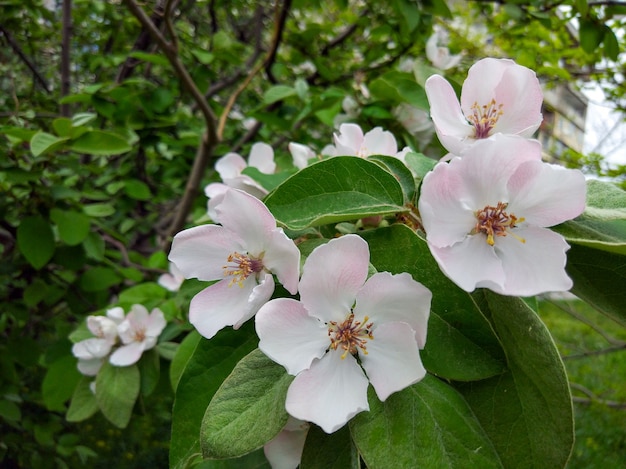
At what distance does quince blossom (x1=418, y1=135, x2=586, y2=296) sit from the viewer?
45cm

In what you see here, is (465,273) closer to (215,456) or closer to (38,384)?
(215,456)

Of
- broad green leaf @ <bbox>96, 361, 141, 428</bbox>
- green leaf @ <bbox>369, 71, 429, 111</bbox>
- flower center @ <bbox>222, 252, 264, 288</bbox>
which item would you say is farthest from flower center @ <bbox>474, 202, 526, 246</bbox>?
broad green leaf @ <bbox>96, 361, 141, 428</bbox>

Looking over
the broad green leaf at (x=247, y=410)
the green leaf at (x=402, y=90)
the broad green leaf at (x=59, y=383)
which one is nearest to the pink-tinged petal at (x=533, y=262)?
the broad green leaf at (x=247, y=410)

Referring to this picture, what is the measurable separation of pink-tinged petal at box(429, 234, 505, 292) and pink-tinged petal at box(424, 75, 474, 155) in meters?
0.11

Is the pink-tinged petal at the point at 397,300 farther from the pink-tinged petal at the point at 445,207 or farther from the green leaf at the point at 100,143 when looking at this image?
the green leaf at the point at 100,143

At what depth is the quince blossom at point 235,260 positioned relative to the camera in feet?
1.61

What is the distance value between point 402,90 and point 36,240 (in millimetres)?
885

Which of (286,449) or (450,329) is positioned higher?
(450,329)

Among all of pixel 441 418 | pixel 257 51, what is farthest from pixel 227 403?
pixel 257 51

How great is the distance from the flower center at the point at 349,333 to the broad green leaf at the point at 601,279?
8.6 inches

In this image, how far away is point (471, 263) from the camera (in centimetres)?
45

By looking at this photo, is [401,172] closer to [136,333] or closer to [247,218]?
[247,218]

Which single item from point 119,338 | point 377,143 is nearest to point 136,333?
point 119,338

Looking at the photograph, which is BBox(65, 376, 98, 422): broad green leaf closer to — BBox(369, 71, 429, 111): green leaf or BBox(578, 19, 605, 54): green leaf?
BBox(369, 71, 429, 111): green leaf
